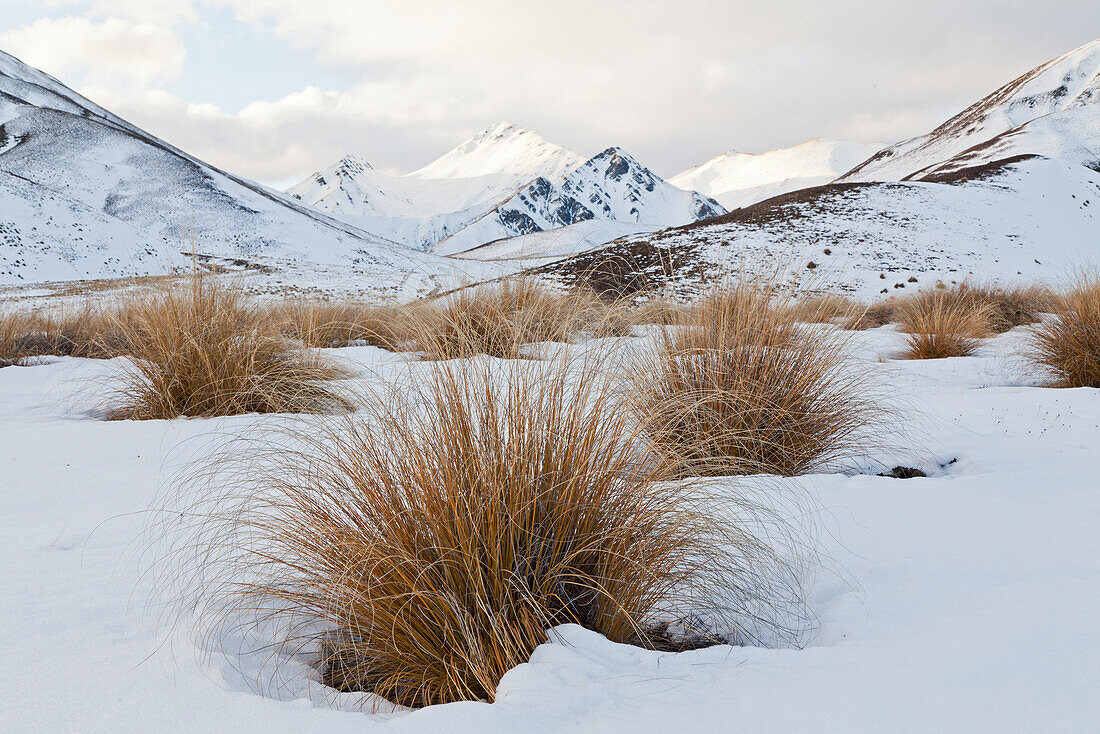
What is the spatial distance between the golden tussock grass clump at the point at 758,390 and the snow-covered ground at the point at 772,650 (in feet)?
0.94

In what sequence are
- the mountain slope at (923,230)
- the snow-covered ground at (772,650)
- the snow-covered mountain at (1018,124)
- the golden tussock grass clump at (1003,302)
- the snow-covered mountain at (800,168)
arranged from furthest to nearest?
the snow-covered mountain at (800,168) → the snow-covered mountain at (1018,124) → the mountain slope at (923,230) → the golden tussock grass clump at (1003,302) → the snow-covered ground at (772,650)

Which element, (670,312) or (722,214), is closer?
(670,312)

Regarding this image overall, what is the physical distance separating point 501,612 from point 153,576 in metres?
1.02

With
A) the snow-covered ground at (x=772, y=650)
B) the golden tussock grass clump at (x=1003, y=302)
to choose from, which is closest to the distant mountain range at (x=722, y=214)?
the snow-covered ground at (x=772, y=650)

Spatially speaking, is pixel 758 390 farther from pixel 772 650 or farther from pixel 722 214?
pixel 722 214

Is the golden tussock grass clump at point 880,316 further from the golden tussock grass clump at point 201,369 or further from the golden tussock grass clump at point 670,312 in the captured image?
the golden tussock grass clump at point 201,369

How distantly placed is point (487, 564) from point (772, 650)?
61 cm

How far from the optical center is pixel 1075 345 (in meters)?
4.18

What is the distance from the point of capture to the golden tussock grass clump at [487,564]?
1.29 meters

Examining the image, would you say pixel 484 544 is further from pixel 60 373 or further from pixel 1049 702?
pixel 60 373

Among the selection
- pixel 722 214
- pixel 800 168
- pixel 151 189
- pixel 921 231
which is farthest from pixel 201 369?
pixel 800 168

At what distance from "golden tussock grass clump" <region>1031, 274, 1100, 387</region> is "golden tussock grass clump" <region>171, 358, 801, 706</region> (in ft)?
12.5

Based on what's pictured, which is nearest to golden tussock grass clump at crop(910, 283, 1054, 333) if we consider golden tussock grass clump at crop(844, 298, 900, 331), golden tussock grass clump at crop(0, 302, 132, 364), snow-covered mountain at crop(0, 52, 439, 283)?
golden tussock grass clump at crop(844, 298, 900, 331)

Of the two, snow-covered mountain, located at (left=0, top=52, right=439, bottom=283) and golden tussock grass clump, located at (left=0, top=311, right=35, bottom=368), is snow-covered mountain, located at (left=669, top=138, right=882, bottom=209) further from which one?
golden tussock grass clump, located at (left=0, top=311, right=35, bottom=368)
